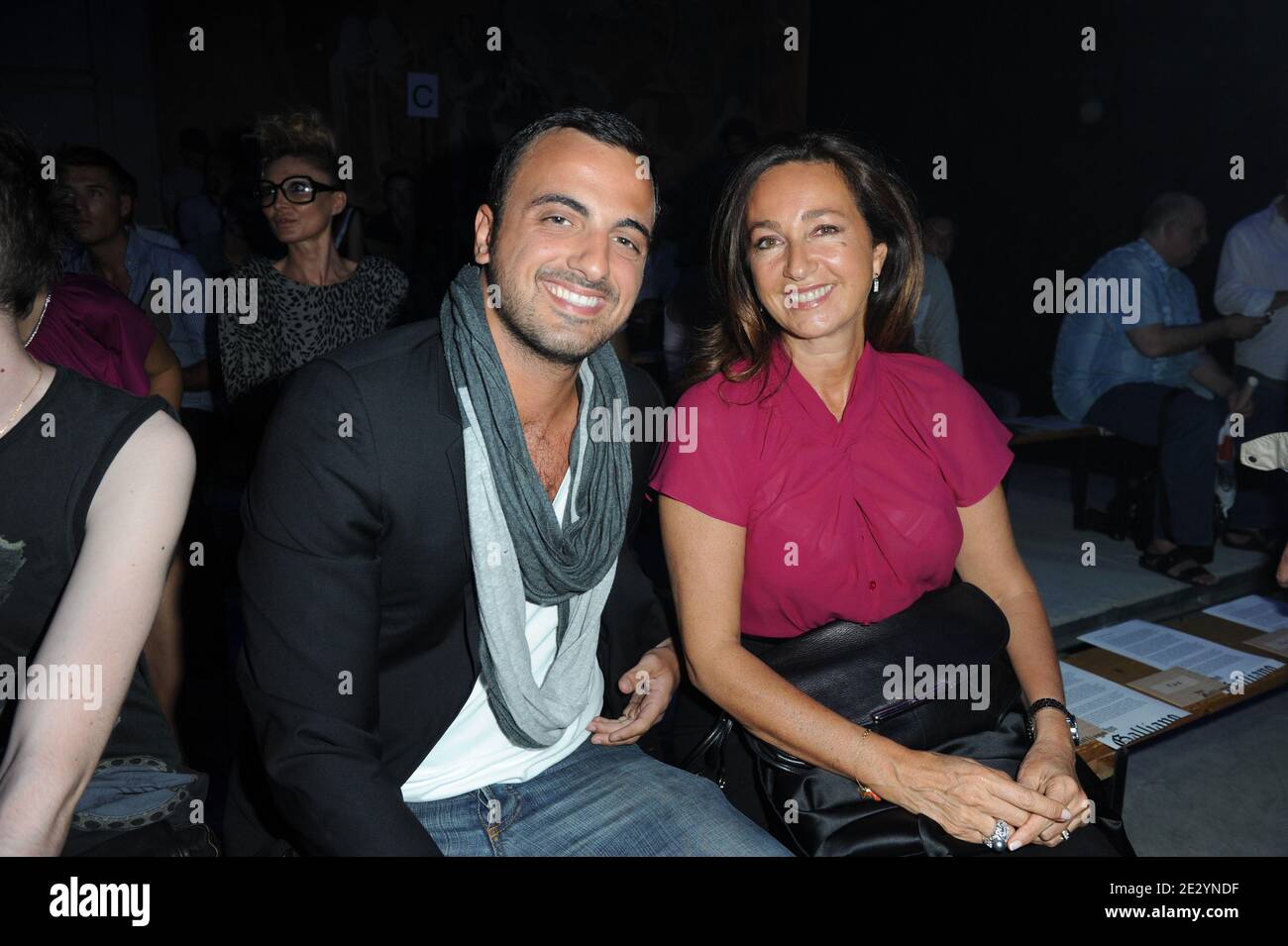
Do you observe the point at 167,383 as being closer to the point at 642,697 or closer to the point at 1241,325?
the point at 642,697

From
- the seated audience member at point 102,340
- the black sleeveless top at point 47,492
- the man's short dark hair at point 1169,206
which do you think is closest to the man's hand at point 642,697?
the black sleeveless top at point 47,492

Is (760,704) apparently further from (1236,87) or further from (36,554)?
(1236,87)

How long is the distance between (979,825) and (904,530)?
60 centimetres

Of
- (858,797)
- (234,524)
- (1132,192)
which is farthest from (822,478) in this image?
(1132,192)

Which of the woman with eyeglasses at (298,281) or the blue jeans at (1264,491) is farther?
the blue jeans at (1264,491)

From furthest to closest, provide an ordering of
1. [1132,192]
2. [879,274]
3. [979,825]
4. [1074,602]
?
[1132,192], [1074,602], [879,274], [979,825]

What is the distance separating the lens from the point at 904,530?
6.28 ft

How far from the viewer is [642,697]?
6.12ft

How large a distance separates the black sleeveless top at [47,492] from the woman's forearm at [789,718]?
42.7 inches

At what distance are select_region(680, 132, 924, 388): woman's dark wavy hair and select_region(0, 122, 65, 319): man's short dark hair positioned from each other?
124 cm

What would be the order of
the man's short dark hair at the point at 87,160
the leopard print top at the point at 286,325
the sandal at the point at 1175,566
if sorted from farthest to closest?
the sandal at the point at 1175,566, the man's short dark hair at the point at 87,160, the leopard print top at the point at 286,325

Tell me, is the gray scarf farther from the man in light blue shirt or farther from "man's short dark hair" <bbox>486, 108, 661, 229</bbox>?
the man in light blue shirt

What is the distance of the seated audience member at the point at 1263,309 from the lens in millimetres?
4867

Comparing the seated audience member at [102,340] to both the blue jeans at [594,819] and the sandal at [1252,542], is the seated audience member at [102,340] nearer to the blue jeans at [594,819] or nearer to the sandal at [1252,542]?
the blue jeans at [594,819]
